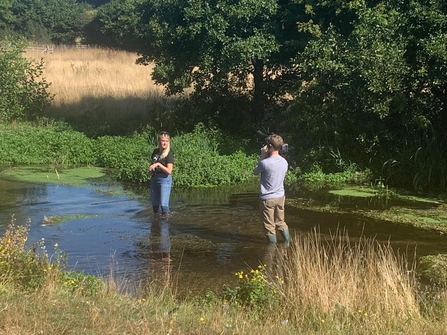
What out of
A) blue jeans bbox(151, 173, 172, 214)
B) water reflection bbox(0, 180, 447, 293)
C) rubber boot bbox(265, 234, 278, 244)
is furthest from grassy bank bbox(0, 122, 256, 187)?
rubber boot bbox(265, 234, 278, 244)

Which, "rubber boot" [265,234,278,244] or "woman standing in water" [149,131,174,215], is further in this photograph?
"woman standing in water" [149,131,174,215]

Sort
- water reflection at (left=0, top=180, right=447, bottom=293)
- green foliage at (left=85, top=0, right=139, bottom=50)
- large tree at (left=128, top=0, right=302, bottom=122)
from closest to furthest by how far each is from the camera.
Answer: water reflection at (left=0, top=180, right=447, bottom=293) < large tree at (left=128, top=0, right=302, bottom=122) < green foliage at (left=85, top=0, right=139, bottom=50)

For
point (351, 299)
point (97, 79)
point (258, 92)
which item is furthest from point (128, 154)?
point (351, 299)

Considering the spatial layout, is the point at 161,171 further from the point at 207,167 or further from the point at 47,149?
the point at 47,149

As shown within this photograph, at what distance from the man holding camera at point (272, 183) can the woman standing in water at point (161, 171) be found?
2240 mm

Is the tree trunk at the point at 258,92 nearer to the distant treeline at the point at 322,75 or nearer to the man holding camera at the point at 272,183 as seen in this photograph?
the distant treeline at the point at 322,75

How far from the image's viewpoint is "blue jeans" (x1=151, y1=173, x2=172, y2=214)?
41.3 ft

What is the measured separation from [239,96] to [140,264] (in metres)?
12.2

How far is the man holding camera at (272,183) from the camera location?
10438 mm

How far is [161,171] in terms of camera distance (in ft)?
40.9

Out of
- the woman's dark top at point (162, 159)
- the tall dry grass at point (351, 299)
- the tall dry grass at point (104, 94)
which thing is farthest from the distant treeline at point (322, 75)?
the tall dry grass at point (351, 299)

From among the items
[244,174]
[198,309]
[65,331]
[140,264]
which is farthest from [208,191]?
[65,331]

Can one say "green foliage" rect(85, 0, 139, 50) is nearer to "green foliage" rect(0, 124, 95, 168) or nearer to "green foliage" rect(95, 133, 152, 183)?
"green foliage" rect(0, 124, 95, 168)

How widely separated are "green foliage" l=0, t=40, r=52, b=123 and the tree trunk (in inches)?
299
